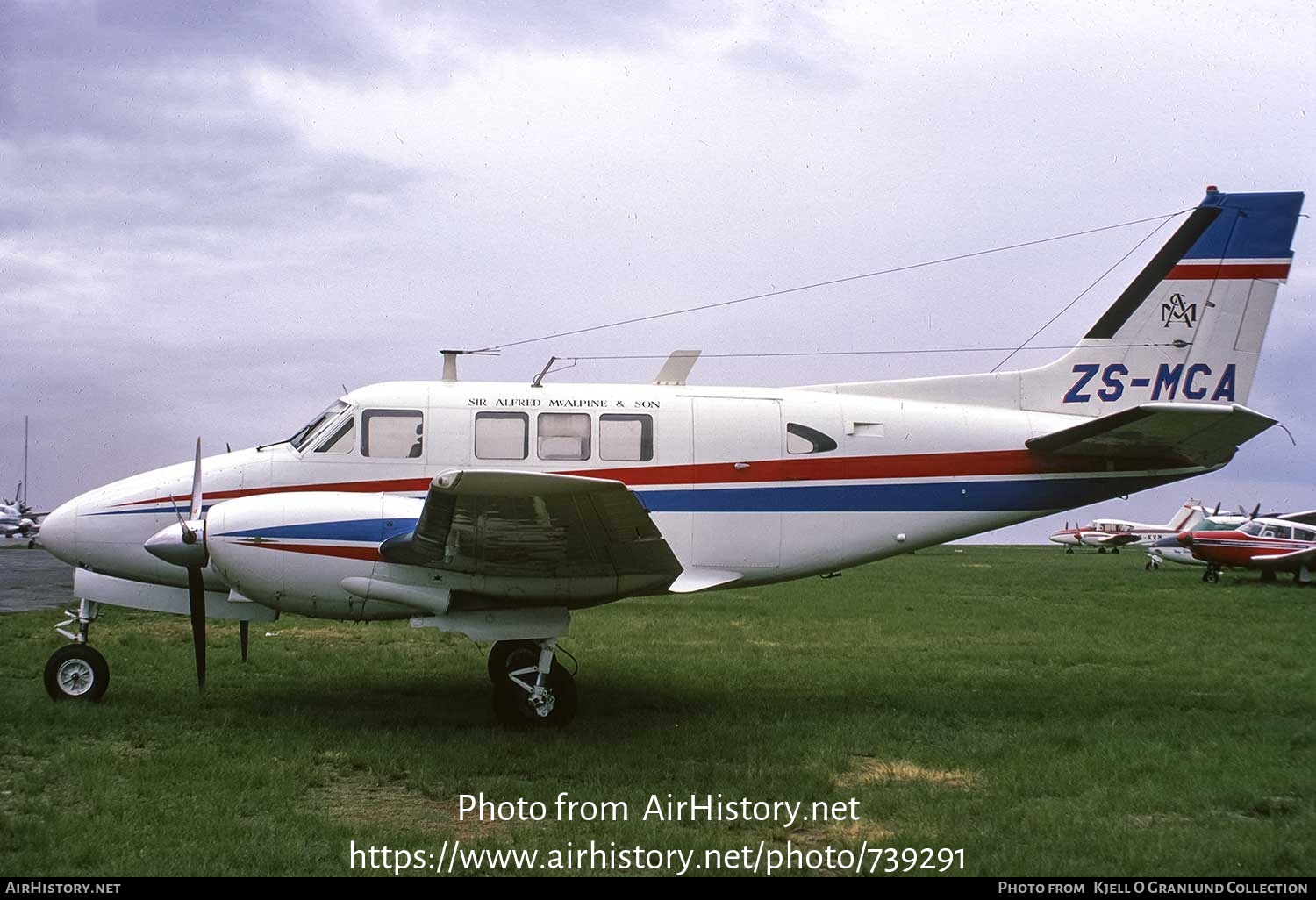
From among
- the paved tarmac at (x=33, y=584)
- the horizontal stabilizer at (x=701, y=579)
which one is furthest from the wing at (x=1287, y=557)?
the paved tarmac at (x=33, y=584)

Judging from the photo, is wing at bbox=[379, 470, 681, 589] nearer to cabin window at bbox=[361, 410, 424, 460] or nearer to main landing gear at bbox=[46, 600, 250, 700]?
cabin window at bbox=[361, 410, 424, 460]

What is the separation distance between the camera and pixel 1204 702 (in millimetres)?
11039

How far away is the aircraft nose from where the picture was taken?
968 cm

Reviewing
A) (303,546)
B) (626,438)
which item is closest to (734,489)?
(626,438)

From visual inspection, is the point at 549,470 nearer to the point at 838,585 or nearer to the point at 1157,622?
the point at 1157,622

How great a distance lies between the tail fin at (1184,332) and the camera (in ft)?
35.6

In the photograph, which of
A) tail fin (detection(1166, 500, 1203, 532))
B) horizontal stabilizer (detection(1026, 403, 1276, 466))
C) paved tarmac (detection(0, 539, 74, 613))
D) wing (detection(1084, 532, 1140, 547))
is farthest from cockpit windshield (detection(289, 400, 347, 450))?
wing (detection(1084, 532, 1140, 547))

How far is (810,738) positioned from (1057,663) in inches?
250

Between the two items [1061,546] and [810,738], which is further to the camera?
[1061,546]

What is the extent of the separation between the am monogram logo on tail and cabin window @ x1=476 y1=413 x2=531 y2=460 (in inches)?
264

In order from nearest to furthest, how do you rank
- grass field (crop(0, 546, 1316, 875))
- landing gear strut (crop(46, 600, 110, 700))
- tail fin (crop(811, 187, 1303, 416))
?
grass field (crop(0, 546, 1316, 875)) → landing gear strut (crop(46, 600, 110, 700)) → tail fin (crop(811, 187, 1303, 416))

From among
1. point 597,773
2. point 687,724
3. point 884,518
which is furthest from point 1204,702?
point 597,773

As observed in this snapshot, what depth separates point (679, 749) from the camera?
28.5 feet

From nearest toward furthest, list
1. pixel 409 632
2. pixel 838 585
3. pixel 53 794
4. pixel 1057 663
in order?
1. pixel 53 794
2. pixel 1057 663
3. pixel 409 632
4. pixel 838 585
